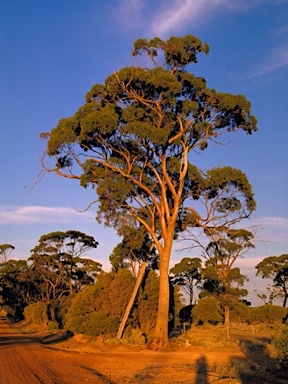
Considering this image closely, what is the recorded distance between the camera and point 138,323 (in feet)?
82.0

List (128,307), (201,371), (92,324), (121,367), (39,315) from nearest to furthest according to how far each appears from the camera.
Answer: (201,371) → (121,367) → (128,307) → (92,324) → (39,315)

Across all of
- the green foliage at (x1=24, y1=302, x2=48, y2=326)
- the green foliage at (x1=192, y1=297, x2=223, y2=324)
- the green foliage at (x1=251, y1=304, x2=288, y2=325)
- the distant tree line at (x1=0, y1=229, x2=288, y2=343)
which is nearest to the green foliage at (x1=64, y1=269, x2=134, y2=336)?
the distant tree line at (x1=0, y1=229, x2=288, y2=343)

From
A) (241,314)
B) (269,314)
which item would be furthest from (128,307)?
(269,314)

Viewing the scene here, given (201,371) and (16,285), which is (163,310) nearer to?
(201,371)

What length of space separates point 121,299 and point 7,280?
1492 inches

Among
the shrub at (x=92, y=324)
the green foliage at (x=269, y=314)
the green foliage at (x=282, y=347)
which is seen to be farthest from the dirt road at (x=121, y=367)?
the green foliage at (x=269, y=314)

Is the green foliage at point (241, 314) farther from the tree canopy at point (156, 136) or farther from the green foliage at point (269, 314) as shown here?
the tree canopy at point (156, 136)

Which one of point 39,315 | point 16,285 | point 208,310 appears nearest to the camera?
point 208,310

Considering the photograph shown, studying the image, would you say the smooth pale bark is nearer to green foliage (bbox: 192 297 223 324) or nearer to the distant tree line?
the distant tree line

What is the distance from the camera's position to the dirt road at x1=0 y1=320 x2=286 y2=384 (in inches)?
411

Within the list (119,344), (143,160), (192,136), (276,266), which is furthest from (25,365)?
(276,266)

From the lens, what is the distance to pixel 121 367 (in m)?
13.2

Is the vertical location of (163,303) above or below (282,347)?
above

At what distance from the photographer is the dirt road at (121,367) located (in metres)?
10.4
